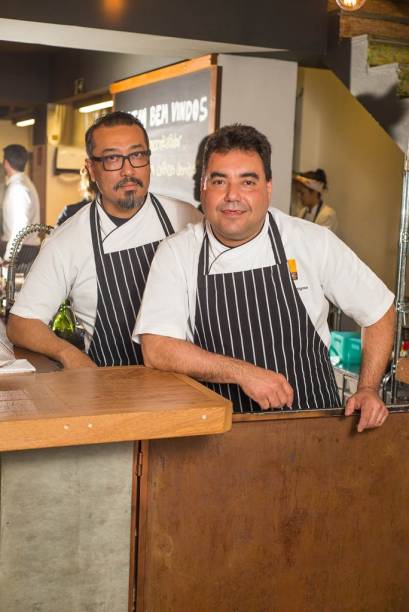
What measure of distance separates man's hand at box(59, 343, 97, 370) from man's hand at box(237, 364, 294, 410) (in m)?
0.55

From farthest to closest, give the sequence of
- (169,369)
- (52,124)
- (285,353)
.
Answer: (52,124) < (285,353) < (169,369)

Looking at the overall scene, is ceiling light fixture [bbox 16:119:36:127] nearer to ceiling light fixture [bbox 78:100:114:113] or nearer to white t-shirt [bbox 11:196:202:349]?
ceiling light fixture [bbox 78:100:114:113]

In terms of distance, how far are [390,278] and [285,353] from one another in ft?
16.6

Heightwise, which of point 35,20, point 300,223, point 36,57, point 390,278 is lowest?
point 390,278

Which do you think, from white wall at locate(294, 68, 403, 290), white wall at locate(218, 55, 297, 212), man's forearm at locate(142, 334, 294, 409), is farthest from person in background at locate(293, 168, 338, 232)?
man's forearm at locate(142, 334, 294, 409)

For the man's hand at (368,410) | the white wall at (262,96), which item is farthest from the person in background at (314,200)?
the man's hand at (368,410)

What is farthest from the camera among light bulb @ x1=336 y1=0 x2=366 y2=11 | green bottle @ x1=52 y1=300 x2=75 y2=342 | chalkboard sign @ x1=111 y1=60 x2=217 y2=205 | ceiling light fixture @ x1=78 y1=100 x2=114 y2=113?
ceiling light fixture @ x1=78 y1=100 x2=114 y2=113

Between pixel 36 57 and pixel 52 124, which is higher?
pixel 36 57

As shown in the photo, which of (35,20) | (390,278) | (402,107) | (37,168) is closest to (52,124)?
(37,168)

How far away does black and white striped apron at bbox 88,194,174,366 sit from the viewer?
263cm

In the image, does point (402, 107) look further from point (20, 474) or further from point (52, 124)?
point (52, 124)

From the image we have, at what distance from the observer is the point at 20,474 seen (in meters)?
1.67

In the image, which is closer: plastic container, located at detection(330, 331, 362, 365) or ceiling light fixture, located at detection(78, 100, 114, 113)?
plastic container, located at detection(330, 331, 362, 365)

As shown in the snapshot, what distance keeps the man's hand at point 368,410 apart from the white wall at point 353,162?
517cm
